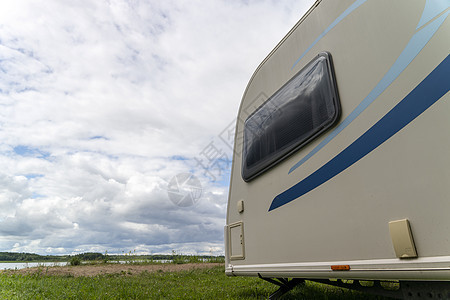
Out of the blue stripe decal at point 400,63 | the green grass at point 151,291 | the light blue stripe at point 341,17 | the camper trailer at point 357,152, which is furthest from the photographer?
the green grass at point 151,291

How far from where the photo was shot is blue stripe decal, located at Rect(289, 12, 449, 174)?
186 centimetres

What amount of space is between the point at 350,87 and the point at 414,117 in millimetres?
659

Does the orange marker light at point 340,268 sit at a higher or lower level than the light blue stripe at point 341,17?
lower

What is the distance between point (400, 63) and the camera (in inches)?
78.9

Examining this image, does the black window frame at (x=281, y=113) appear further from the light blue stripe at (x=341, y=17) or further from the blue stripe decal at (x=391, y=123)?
the blue stripe decal at (x=391, y=123)

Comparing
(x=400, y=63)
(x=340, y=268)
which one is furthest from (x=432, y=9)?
(x=340, y=268)

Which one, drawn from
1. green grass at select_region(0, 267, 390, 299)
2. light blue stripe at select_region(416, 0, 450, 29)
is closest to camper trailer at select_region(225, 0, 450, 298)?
light blue stripe at select_region(416, 0, 450, 29)

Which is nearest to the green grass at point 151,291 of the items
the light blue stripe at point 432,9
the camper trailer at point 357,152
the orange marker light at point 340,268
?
the camper trailer at point 357,152

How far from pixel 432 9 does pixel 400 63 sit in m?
0.37

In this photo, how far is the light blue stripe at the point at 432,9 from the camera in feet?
6.00

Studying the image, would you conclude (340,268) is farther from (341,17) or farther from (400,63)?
(341,17)

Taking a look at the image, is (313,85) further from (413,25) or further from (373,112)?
(413,25)

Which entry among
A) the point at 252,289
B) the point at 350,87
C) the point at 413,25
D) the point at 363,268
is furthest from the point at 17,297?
the point at 413,25

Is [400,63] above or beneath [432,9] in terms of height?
beneath
